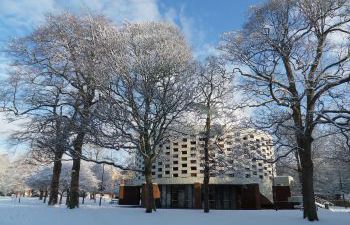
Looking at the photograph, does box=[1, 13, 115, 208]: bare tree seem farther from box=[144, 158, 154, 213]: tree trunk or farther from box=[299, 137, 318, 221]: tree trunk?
box=[299, 137, 318, 221]: tree trunk

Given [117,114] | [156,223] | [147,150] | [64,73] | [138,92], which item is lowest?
[156,223]

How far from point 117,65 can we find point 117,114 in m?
2.87

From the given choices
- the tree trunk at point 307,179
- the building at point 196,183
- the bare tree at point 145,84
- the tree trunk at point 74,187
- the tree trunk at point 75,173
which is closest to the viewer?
the tree trunk at point 307,179

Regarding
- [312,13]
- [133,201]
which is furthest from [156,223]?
[133,201]

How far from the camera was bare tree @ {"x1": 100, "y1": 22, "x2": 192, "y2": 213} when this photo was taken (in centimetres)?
2202

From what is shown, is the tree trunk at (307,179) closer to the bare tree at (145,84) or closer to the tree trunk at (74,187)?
the bare tree at (145,84)

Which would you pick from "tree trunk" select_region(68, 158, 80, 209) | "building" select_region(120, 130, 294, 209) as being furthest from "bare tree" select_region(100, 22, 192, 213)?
"building" select_region(120, 130, 294, 209)

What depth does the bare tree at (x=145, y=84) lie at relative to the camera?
2202 centimetres

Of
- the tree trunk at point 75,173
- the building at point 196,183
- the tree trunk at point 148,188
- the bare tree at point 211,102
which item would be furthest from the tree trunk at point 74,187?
the building at point 196,183

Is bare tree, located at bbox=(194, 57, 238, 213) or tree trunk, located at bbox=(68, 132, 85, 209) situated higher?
bare tree, located at bbox=(194, 57, 238, 213)

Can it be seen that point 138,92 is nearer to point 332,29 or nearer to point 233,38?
point 233,38

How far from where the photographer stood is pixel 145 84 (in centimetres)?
2203

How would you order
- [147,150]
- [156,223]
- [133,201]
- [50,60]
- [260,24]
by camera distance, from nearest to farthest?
1. [156,223]
2. [260,24]
3. [147,150]
4. [50,60]
5. [133,201]

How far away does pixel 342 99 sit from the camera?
64.0ft
